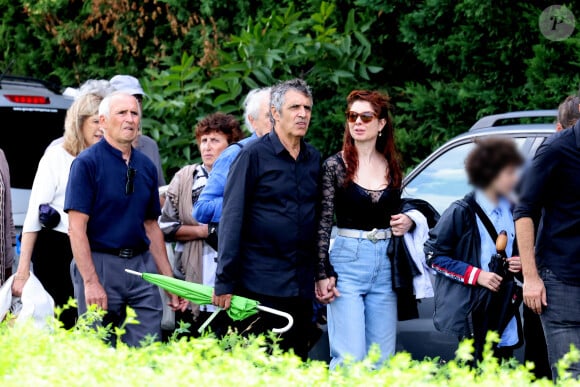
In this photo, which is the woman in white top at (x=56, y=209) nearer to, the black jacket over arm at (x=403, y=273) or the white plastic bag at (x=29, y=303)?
the white plastic bag at (x=29, y=303)

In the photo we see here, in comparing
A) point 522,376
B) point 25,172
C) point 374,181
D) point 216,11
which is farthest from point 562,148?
point 216,11

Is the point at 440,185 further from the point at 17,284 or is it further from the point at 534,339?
the point at 17,284

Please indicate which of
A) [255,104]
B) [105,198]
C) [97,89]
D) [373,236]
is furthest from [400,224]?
[97,89]

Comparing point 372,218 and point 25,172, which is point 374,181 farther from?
point 25,172

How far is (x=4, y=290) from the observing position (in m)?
6.07

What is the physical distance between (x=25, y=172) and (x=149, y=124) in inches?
78.4

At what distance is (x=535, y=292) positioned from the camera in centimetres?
533

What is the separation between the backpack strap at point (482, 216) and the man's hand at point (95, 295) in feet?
6.37

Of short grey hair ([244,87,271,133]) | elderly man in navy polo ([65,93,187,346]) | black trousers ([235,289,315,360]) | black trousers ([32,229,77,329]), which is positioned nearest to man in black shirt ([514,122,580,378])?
black trousers ([235,289,315,360])

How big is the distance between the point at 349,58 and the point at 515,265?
17.1 ft

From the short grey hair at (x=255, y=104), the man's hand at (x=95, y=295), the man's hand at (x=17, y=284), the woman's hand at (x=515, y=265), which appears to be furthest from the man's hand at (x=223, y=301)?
the woman's hand at (x=515, y=265)

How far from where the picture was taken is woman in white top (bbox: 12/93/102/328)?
260 inches

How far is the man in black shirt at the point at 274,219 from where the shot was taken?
5707 mm

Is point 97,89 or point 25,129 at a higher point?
point 97,89
